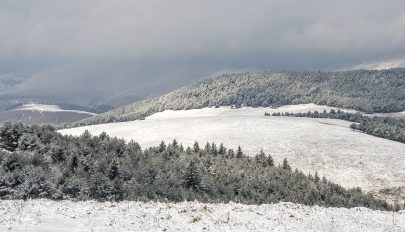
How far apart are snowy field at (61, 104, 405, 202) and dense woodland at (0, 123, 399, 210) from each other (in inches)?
695

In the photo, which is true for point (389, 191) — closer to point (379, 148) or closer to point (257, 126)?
point (379, 148)

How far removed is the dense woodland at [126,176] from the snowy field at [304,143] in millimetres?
17644

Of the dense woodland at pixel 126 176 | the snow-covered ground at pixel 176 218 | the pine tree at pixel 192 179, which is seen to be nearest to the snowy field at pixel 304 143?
the dense woodland at pixel 126 176

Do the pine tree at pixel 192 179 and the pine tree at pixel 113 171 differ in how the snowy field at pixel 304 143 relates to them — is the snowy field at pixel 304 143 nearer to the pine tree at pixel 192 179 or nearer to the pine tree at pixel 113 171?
the pine tree at pixel 192 179

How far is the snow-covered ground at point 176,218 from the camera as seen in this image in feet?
97.7

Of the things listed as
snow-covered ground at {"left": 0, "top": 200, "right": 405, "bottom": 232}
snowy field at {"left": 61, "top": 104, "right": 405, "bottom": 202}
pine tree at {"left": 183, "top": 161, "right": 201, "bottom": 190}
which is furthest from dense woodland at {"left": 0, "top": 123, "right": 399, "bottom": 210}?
snowy field at {"left": 61, "top": 104, "right": 405, "bottom": 202}

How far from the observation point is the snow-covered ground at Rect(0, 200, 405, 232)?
1172 inches

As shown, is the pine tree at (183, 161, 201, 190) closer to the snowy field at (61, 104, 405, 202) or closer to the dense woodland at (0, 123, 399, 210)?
the dense woodland at (0, 123, 399, 210)

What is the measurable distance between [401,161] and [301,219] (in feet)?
259

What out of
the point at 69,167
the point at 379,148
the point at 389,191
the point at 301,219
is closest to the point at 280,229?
the point at 301,219

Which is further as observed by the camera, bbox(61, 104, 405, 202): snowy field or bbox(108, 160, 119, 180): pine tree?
bbox(61, 104, 405, 202): snowy field

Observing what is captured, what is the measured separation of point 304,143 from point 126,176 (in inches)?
2882

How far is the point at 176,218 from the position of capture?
3325cm

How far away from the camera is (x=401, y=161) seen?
106m
